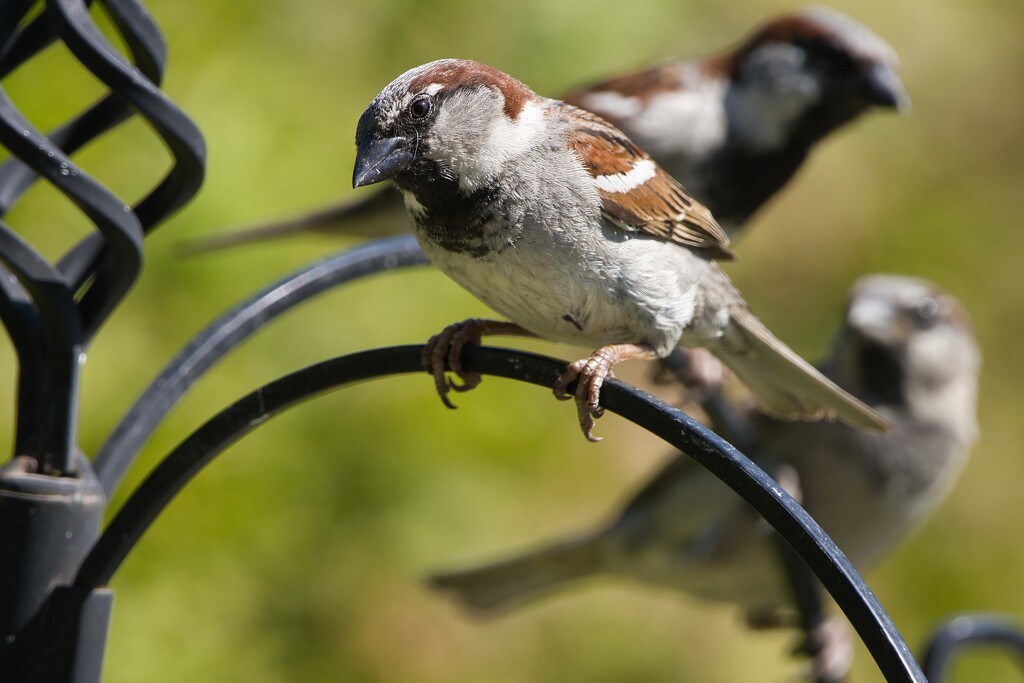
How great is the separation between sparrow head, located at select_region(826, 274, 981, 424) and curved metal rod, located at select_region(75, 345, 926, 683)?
146cm

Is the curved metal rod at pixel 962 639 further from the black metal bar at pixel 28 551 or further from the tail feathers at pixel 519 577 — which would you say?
the black metal bar at pixel 28 551

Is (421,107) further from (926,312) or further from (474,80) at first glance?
(926,312)

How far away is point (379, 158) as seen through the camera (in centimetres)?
124

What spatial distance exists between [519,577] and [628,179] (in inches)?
47.9

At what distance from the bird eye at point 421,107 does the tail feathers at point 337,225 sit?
0.94m

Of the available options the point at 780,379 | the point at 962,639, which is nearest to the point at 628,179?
the point at 780,379

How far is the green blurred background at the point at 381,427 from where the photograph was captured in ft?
7.79

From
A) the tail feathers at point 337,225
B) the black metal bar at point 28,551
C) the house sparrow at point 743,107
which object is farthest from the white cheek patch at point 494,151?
the house sparrow at point 743,107

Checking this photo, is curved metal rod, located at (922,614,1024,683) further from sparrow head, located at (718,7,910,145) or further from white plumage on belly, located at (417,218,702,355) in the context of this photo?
sparrow head, located at (718,7,910,145)

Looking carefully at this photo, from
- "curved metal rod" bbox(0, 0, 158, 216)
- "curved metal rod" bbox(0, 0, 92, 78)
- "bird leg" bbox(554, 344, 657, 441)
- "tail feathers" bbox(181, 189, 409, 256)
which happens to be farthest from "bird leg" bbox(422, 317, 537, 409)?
"tail feathers" bbox(181, 189, 409, 256)

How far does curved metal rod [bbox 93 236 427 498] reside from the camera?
120 centimetres

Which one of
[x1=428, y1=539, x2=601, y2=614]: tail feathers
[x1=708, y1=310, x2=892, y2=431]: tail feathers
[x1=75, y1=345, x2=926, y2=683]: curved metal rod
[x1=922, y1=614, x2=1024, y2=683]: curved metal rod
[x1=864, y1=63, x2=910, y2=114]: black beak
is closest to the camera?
[x1=75, y1=345, x2=926, y2=683]: curved metal rod

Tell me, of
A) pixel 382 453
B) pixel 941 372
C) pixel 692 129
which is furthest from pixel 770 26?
pixel 382 453

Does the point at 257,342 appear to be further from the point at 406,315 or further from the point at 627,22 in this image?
the point at 627,22
